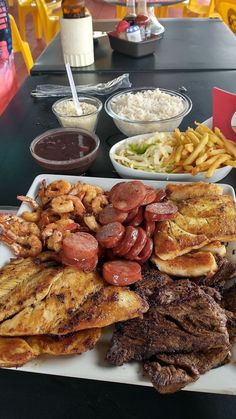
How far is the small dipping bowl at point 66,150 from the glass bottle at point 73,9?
3.60ft

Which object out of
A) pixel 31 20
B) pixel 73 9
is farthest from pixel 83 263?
pixel 31 20

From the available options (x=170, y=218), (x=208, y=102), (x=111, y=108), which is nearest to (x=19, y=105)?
(x=111, y=108)

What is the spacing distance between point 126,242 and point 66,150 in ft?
2.12

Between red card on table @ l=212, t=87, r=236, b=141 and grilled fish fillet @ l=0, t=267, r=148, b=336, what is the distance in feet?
3.16

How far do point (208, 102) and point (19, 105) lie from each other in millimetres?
1066

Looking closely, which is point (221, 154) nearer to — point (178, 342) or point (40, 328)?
point (178, 342)

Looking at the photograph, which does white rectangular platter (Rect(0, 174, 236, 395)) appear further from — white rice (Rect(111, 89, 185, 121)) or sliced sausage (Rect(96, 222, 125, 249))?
white rice (Rect(111, 89, 185, 121))

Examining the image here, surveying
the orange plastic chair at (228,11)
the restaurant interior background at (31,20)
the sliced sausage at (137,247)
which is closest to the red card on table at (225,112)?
the sliced sausage at (137,247)

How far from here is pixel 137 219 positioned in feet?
4.04

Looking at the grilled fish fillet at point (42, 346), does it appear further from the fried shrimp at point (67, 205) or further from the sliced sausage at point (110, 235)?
the fried shrimp at point (67, 205)

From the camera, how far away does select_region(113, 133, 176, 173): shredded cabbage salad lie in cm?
157

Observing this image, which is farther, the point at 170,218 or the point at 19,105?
the point at 19,105

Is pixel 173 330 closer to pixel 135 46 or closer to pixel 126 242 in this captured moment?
pixel 126 242

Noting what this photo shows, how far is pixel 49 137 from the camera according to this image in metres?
1.67
